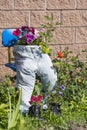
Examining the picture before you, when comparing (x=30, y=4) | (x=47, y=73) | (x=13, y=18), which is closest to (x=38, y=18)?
(x=30, y=4)

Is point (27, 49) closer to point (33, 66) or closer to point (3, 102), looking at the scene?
point (33, 66)

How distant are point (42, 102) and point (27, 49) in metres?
0.58

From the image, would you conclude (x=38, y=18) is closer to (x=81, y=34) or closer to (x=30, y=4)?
(x=30, y=4)

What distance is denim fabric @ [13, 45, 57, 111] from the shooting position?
4.83m

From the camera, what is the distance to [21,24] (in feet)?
18.9

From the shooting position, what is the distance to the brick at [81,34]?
5.99 metres

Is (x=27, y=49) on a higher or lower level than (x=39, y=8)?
lower

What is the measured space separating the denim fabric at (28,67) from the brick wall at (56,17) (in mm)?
898

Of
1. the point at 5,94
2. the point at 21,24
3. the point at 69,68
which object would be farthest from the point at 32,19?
the point at 5,94

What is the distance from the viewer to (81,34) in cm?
601

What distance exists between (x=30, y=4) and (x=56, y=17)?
0.39 m

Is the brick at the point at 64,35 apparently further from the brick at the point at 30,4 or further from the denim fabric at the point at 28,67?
the denim fabric at the point at 28,67

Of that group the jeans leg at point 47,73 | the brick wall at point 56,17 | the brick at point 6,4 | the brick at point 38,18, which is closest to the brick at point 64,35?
the brick wall at point 56,17

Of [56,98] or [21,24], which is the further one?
[21,24]
